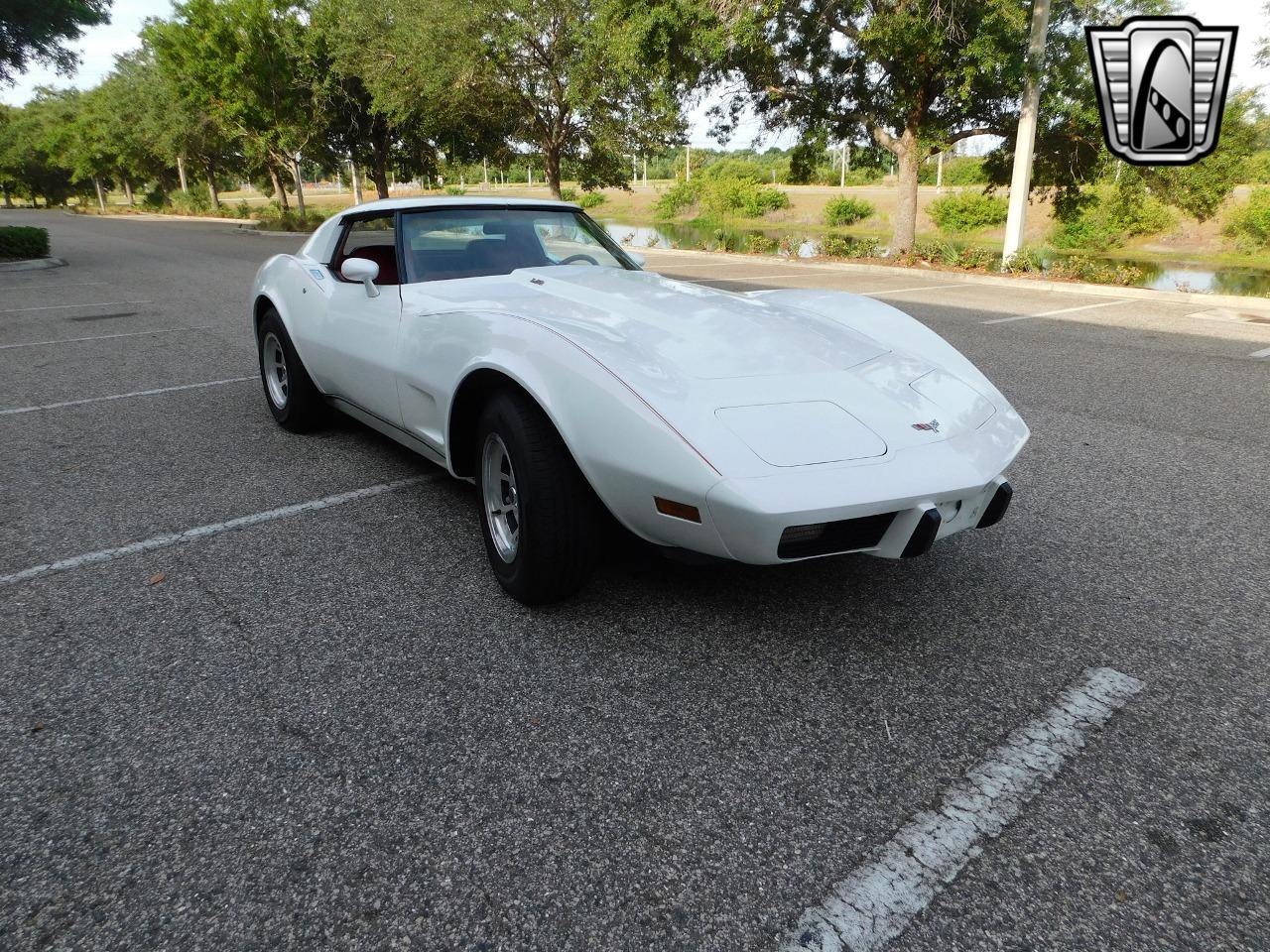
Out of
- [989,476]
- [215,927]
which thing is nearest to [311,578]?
[215,927]

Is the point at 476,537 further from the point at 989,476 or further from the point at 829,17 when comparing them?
the point at 829,17

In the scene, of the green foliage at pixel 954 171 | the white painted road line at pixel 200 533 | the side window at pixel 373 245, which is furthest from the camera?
the green foliage at pixel 954 171

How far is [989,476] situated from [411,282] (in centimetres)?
236

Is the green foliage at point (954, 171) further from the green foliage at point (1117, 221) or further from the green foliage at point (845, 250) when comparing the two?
the green foliage at point (845, 250)

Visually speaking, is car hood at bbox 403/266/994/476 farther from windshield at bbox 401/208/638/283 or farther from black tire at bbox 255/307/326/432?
black tire at bbox 255/307/326/432

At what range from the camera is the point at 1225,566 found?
309cm

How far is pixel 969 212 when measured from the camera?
36906mm

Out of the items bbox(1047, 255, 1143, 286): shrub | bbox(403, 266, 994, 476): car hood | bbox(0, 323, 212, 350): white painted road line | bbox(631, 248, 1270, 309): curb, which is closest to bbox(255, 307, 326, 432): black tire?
bbox(403, 266, 994, 476): car hood

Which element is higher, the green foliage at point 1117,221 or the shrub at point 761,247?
the green foliage at point 1117,221

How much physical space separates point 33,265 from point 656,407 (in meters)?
20.3

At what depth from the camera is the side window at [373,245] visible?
3.88 m

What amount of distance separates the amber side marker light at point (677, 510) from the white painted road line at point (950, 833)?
0.87 metres

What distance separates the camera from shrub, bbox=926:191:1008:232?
36375 mm

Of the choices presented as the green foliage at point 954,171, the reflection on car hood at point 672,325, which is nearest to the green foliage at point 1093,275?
the reflection on car hood at point 672,325
